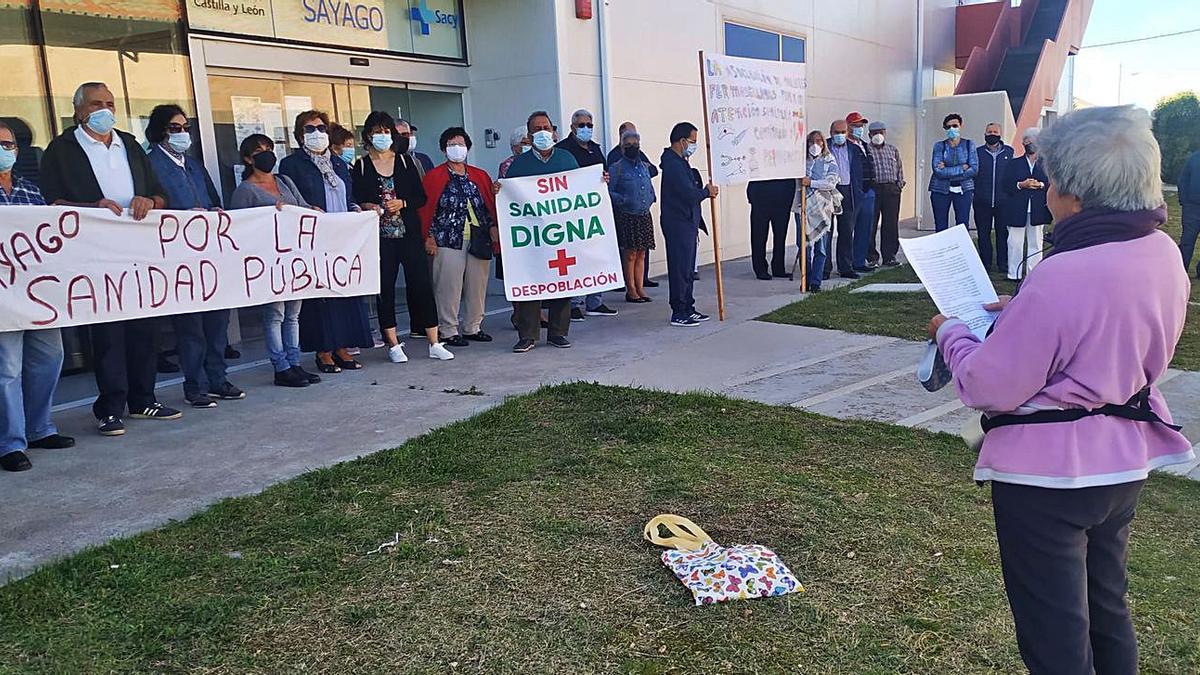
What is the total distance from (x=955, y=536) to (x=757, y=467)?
1.15 meters

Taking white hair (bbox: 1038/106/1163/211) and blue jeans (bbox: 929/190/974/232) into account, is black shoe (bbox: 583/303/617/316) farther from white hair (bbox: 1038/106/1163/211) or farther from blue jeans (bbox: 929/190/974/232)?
white hair (bbox: 1038/106/1163/211)

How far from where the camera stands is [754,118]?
31.7 ft

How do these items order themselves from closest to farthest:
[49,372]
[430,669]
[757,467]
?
[430,669] → [757,467] → [49,372]

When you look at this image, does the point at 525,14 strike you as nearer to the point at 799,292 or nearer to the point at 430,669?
the point at 799,292

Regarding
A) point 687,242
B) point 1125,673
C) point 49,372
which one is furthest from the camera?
point 687,242

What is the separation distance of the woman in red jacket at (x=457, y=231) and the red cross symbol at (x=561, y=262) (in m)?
0.57

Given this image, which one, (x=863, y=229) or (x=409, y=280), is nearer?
(x=409, y=280)

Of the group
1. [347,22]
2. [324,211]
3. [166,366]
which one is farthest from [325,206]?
[347,22]

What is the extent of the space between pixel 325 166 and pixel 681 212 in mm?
3428

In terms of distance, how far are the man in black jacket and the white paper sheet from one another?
4976 mm

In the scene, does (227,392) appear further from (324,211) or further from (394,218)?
(394,218)

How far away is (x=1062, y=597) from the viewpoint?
2.28 m

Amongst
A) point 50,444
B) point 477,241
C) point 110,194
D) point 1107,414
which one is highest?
point 110,194

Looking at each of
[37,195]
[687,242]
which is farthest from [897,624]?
[687,242]
